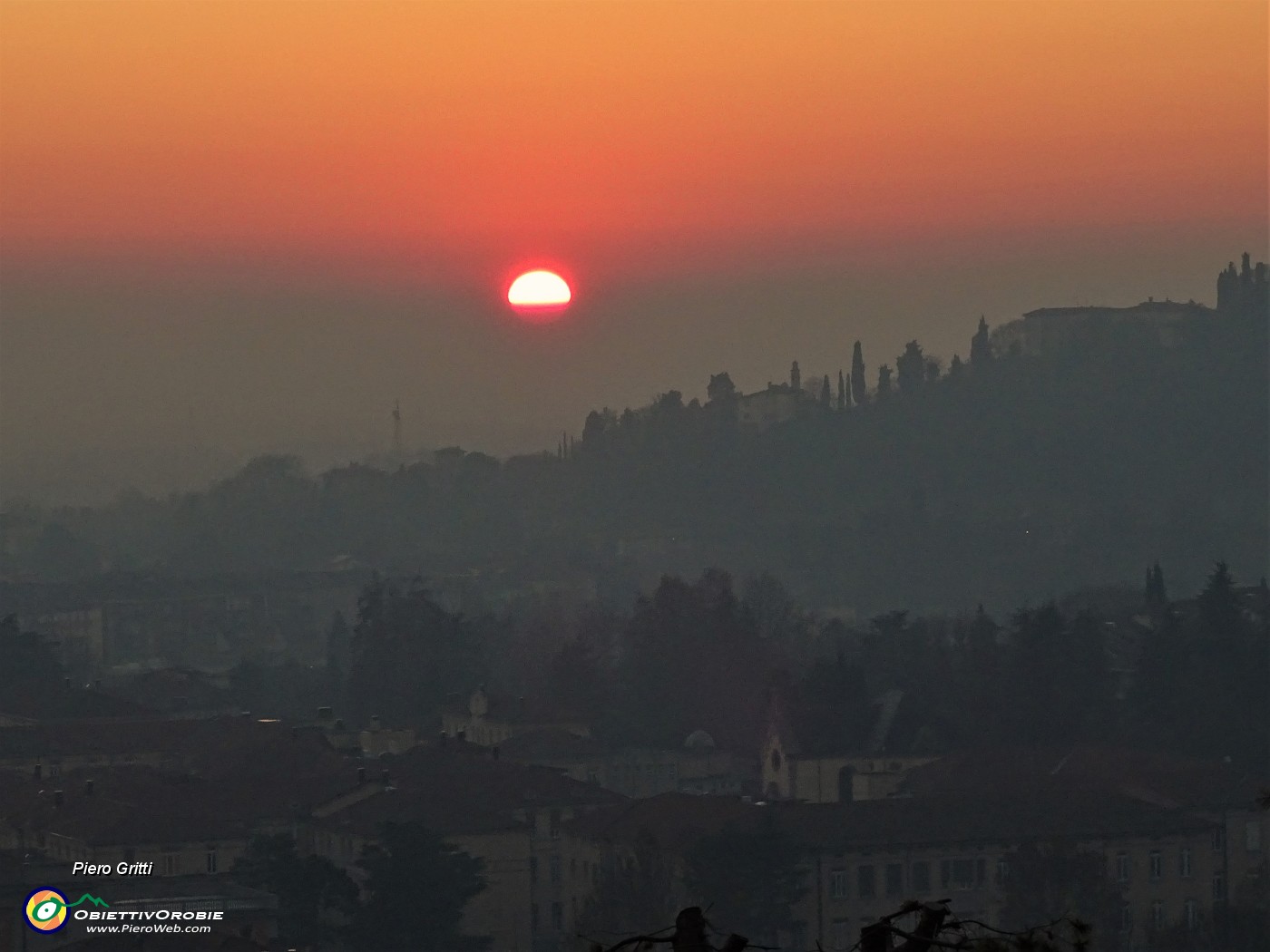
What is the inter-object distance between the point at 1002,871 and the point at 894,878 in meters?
1.27


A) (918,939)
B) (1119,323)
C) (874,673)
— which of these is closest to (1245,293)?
(1119,323)

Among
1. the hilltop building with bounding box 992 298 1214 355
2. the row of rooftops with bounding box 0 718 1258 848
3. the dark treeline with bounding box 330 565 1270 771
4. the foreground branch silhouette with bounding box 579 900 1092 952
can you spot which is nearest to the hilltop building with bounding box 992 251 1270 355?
the hilltop building with bounding box 992 298 1214 355

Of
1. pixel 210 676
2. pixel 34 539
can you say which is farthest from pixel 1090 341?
pixel 210 676

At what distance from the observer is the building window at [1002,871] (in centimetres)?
2623

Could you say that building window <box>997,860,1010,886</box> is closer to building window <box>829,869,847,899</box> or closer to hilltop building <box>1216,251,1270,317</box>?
building window <box>829,869,847,899</box>

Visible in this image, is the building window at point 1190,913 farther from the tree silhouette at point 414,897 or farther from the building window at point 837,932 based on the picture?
the tree silhouette at point 414,897

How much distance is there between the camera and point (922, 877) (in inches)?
1035

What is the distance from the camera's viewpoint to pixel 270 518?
116375 millimetres

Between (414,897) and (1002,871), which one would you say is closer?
(414,897)

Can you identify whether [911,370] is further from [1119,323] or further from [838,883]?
[838,883]

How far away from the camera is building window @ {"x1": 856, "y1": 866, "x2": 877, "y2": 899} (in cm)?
2586

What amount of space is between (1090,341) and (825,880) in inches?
3296

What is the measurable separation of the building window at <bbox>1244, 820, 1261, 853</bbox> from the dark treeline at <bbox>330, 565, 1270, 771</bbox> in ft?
22.7

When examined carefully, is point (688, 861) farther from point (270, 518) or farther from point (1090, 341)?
point (270, 518)
